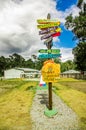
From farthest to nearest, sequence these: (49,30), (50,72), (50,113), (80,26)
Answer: (80,26)
(49,30)
(50,72)
(50,113)

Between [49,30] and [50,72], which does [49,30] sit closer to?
[49,30]

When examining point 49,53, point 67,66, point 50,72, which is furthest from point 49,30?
point 67,66

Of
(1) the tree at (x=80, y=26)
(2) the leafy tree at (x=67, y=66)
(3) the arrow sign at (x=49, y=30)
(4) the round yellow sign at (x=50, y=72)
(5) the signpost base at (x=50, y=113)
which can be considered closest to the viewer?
(5) the signpost base at (x=50, y=113)

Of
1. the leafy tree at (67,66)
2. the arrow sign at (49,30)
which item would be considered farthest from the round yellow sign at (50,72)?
the leafy tree at (67,66)

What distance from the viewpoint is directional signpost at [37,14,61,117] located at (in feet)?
39.4

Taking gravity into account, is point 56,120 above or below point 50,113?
below

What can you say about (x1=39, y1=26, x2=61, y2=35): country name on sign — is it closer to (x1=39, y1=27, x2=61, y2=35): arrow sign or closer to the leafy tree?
(x1=39, y1=27, x2=61, y2=35): arrow sign

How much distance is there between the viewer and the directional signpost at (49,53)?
39.4ft

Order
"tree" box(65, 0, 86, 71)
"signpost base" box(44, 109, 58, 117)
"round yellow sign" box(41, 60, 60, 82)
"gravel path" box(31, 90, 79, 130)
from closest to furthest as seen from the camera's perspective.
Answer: "gravel path" box(31, 90, 79, 130)
"signpost base" box(44, 109, 58, 117)
"round yellow sign" box(41, 60, 60, 82)
"tree" box(65, 0, 86, 71)

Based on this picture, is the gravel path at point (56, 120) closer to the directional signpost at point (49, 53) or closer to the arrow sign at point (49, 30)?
the directional signpost at point (49, 53)

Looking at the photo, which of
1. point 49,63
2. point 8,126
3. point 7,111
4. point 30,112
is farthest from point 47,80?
point 8,126

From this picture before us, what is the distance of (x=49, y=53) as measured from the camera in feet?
40.4

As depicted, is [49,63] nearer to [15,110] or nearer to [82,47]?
[15,110]

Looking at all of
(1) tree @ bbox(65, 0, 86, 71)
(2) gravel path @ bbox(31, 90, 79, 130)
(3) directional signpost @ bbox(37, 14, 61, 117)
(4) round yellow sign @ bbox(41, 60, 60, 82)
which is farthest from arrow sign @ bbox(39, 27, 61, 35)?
(1) tree @ bbox(65, 0, 86, 71)
